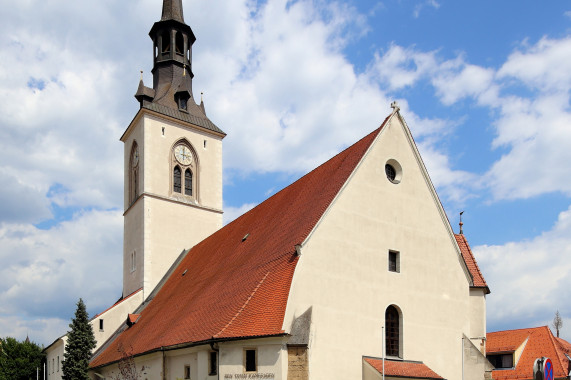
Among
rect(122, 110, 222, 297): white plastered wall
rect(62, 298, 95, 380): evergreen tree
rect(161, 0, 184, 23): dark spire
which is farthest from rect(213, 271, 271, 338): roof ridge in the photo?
rect(161, 0, 184, 23): dark spire

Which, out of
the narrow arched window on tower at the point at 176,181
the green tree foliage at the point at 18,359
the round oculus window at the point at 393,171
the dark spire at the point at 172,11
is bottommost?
the green tree foliage at the point at 18,359

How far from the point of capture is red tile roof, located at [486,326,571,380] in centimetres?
2923

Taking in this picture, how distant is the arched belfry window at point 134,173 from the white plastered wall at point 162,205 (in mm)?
466

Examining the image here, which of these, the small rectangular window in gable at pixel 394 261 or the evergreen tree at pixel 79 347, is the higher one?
the small rectangular window in gable at pixel 394 261

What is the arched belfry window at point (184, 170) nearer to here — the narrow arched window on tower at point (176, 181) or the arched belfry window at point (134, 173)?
the narrow arched window on tower at point (176, 181)

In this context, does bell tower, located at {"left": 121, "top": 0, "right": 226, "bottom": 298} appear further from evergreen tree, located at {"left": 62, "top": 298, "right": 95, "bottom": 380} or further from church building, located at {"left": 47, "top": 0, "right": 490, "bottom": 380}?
church building, located at {"left": 47, "top": 0, "right": 490, "bottom": 380}

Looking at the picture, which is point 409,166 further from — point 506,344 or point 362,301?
point 506,344

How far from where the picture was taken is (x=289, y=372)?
1656 centimetres

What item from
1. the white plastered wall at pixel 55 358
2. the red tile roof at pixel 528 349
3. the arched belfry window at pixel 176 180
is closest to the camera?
the red tile roof at pixel 528 349

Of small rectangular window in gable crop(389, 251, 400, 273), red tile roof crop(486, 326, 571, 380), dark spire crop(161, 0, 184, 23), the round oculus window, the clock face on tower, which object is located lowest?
red tile roof crop(486, 326, 571, 380)

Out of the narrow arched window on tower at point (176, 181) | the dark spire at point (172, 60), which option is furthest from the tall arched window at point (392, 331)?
the dark spire at point (172, 60)

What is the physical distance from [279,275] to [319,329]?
7.09ft

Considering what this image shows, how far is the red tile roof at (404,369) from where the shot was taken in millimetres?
17625

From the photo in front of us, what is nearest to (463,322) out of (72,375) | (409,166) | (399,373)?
(399,373)
